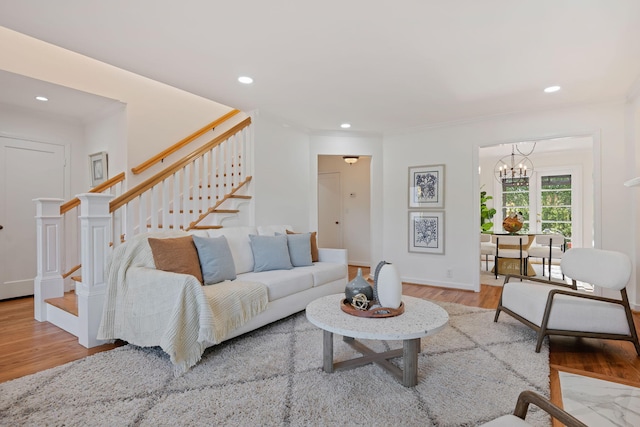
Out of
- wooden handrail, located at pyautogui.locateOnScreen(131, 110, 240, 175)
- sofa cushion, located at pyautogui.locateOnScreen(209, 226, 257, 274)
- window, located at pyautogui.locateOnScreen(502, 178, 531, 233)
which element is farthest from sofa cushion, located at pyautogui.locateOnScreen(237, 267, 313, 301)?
window, located at pyautogui.locateOnScreen(502, 178, 531, 233)

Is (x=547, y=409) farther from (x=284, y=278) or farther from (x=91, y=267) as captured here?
(x=91, y=267)

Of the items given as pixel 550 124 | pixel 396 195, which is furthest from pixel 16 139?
pixel 550 124

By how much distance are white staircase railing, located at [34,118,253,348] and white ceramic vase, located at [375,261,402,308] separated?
2.13m

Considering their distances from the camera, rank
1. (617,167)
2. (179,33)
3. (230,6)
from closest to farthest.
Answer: (230,6) → (179,33) → (617,167)

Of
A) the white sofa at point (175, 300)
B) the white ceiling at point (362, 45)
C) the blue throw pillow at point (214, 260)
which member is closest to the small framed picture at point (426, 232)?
the white ceiling at point (362, 45)

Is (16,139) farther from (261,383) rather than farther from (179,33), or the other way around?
(261,383)

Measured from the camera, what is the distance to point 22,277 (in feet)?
13.4

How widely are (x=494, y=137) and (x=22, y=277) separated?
630 cm

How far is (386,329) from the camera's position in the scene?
1.87 m

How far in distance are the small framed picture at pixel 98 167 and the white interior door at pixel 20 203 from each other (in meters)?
0.44

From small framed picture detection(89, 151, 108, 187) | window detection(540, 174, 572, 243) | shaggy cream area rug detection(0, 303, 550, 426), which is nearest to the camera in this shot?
shaggy cream area rug detection(0, 303, 550, 426)

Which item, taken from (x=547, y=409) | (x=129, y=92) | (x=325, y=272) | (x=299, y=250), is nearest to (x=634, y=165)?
(x=325, y=272)

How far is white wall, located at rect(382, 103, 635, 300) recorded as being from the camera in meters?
3.69

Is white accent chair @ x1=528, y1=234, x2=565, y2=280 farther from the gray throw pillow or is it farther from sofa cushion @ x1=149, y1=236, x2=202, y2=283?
sofa cushion @ x1=149, y1=236, x2=202, y2=283
